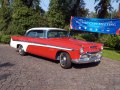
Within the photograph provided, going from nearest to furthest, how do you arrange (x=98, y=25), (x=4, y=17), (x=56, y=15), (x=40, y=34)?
1. (x=40, y=34)
2. (x=98, y=25)
3. (x=56, y=15)
4. (x=4, y=17)

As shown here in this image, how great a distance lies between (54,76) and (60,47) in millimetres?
1647

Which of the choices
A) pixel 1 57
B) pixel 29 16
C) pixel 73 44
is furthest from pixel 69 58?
pixel 29 16

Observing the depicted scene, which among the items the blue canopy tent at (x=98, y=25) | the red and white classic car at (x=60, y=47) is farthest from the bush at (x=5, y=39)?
the red and white classic car at (x=60, y=47)

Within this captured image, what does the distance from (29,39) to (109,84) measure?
5.24m

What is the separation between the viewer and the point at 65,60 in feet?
29.3

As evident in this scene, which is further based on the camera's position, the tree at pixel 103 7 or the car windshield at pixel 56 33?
the tree at pixel 103 7

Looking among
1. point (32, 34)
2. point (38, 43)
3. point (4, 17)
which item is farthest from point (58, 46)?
point (4, 17)

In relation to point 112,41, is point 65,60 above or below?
below

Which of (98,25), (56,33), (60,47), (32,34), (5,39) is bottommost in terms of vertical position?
(5,39)

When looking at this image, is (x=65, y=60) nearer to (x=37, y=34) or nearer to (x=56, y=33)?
(x=56, y=33)

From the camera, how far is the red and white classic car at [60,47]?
8.55m

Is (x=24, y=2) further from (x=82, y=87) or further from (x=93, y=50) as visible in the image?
(x=82, y=87)

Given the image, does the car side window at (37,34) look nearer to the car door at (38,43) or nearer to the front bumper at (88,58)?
the car door at (38,43)

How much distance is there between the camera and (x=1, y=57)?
11.1 m
